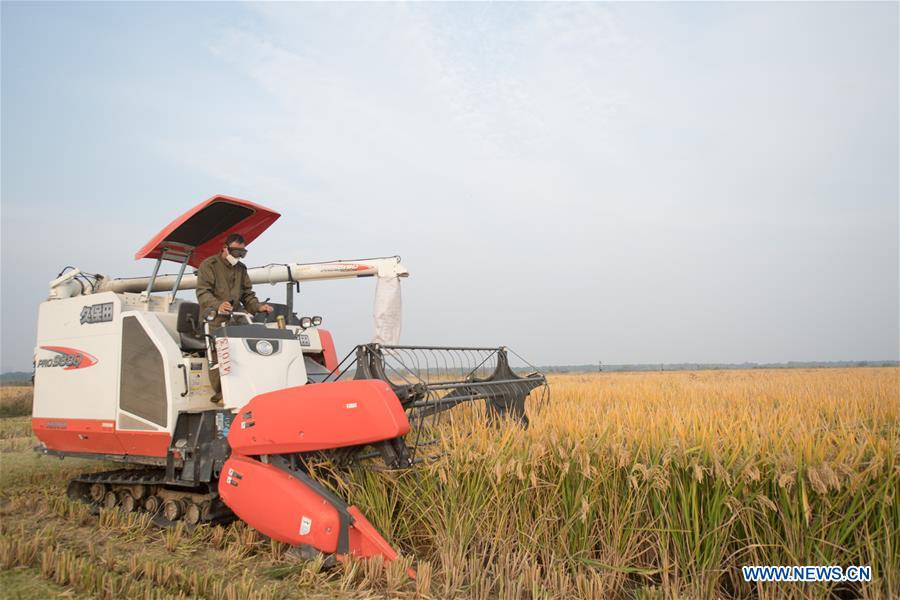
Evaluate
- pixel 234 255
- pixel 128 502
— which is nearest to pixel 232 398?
pixel 234 255

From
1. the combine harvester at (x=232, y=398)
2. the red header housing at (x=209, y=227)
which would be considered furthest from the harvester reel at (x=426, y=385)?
the red header housing at (x=209, y=227)

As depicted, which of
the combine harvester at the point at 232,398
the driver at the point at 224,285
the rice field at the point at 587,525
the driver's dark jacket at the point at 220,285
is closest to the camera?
the rice field at the point at 587,525

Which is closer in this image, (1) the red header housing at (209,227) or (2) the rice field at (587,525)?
(2) the rice field at (587,525)

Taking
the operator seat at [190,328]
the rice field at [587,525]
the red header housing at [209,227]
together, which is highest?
the red header housing at [209,227]

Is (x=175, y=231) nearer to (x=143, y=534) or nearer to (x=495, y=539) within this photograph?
(x=143, y=534)

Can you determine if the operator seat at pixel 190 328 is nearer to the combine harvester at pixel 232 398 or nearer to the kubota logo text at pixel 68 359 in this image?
the combine harvester at pixel 232 398

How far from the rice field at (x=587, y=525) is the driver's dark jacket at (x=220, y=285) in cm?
221

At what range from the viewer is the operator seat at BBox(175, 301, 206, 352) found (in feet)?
19.1

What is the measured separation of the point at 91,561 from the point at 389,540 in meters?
2.29

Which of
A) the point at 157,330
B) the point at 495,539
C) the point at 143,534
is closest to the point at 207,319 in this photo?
the point at 157,330

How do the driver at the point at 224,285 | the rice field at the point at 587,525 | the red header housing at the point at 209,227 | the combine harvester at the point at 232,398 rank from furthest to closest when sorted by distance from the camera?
the red header housing at the point at 209,227 → the driver at the point at 224,285 → the combine harvester at the point at 232,398 → the rice field at the point at 587,525

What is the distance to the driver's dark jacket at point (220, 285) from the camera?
5.95m

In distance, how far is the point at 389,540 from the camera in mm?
4637

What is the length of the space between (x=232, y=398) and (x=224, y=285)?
1513mm
